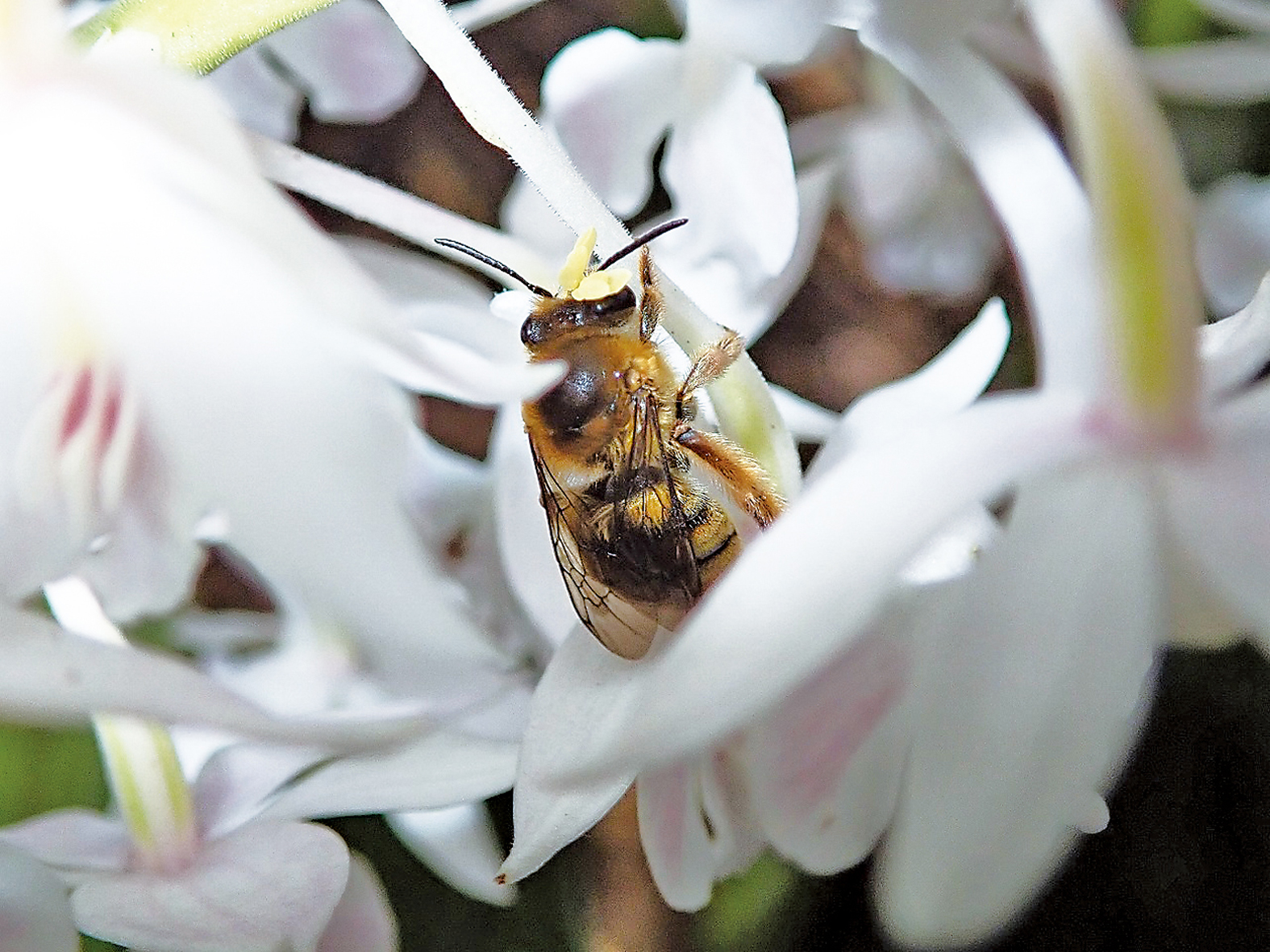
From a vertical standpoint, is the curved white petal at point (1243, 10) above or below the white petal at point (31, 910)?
below

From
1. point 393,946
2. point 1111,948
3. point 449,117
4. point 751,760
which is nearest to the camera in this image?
point 751,760

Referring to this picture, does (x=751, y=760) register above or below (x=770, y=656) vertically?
below

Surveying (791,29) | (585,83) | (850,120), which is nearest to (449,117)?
(850,120)

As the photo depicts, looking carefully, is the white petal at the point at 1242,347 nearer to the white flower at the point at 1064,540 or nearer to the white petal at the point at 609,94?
the white flower at the point at 1064,540

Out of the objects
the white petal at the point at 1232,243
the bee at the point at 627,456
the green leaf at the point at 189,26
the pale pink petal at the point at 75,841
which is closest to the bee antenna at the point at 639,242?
the bee at the point at 627,456

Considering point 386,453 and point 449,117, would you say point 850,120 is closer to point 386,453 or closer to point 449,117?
point 449,117

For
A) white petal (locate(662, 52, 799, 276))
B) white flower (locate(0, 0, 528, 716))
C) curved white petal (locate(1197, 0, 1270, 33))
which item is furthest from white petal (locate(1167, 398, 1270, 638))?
Answer: curved white petal (locate(1197, 0, 1270, 33))

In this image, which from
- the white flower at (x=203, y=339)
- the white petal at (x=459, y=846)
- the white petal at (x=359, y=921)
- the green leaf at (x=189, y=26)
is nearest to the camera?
the white flower at (x=203, y=339)
